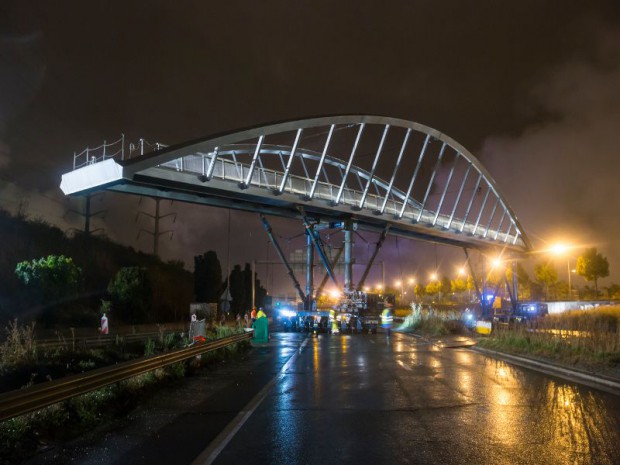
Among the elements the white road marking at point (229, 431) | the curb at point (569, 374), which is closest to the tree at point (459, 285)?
the curb at point (569, 374)

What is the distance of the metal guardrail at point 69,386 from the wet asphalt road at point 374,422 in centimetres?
66

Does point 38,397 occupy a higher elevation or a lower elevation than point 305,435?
higher

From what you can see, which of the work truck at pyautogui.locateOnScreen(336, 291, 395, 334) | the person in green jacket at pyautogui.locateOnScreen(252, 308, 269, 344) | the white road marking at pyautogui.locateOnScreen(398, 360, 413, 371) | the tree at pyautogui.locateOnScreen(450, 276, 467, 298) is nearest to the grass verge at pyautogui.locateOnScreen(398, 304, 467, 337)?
the work truck at pyautogui.locateOnScreen(336, 291, 395, 334)

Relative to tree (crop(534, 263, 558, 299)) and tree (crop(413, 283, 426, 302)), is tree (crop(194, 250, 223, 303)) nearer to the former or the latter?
tree (crop(534, 263, 558, 299))

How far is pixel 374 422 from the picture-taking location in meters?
8.31

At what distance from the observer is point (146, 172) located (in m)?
30.7

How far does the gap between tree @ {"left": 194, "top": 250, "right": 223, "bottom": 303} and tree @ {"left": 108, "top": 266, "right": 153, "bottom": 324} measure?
510 inches

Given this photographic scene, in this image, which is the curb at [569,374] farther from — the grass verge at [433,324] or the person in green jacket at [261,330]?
the grass verge at [433,324]

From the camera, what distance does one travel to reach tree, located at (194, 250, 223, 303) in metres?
55.4

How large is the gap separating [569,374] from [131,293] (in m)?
33.1

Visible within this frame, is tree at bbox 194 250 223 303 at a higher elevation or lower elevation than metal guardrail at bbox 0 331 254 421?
higher

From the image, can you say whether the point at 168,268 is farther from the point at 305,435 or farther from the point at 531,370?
the point at 305,435

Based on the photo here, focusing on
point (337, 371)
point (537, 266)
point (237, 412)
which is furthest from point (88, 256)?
point (537, 266)

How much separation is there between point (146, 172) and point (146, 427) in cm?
2426
